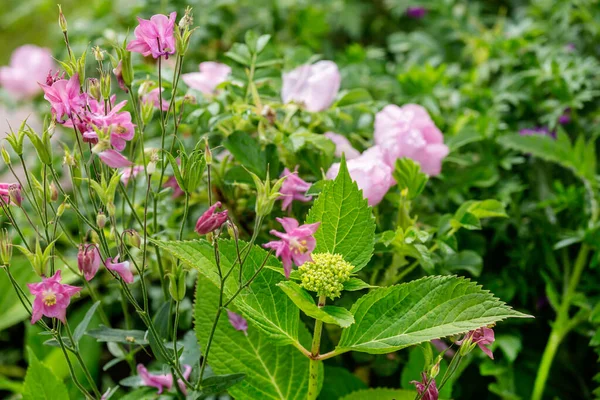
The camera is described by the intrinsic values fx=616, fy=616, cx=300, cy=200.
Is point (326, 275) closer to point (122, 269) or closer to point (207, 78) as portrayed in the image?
point (122, 269)

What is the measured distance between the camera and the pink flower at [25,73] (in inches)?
40.4

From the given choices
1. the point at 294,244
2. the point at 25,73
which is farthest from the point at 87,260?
the point at 25,73

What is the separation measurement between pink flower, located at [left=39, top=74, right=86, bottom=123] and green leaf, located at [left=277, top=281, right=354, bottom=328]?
18 cm

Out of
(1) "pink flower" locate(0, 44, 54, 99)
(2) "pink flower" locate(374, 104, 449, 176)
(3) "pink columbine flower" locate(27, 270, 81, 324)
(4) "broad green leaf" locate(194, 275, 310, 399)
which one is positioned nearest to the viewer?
(3) "pink columbine flower" locate(27, 270, 81, 324)

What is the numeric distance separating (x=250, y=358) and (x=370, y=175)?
19 centimetres

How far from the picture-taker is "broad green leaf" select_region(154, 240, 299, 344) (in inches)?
16.8

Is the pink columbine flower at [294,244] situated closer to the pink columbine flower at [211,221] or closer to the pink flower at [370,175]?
the pink columbine flower at [211,221]

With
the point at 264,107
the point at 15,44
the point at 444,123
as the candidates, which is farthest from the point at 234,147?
the point at 15,44

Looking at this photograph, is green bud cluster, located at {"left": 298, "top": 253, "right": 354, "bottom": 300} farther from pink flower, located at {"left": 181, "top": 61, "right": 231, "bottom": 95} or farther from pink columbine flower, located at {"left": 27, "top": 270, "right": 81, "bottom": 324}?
pink flower, located at {"left": 181, "top": 61, "right": 231, "bottom": 95}

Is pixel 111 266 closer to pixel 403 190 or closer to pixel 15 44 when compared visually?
pixel 403 190

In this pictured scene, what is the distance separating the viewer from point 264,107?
1.98ft

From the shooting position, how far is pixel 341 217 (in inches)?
18.1

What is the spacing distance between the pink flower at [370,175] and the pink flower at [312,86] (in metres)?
0.12

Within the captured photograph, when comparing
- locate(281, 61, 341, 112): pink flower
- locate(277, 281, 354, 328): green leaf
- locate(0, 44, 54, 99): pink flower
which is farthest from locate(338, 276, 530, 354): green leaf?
locate(0, 44, 54, 99): pink flower
